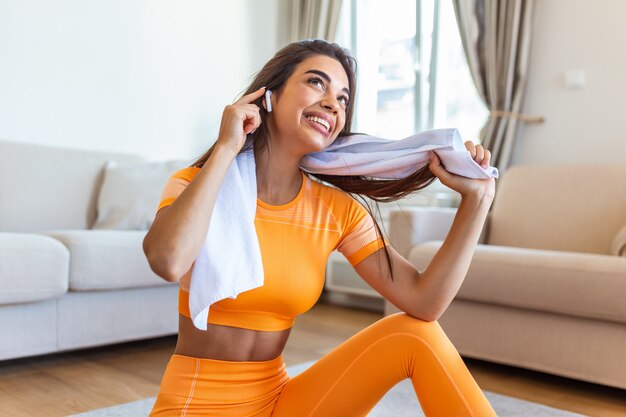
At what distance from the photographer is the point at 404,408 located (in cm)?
211

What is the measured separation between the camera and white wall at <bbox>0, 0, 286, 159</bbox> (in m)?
3.45

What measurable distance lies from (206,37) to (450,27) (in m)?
1.64

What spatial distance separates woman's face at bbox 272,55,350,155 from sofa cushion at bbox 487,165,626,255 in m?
2.03

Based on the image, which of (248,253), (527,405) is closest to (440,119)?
(527,405)

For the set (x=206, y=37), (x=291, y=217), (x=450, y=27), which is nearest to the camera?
(x=291, y=217)

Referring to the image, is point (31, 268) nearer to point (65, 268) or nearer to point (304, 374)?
point (65, 268)

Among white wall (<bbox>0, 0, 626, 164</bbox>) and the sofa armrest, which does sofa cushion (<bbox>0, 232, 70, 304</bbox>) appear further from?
the sofa armrest

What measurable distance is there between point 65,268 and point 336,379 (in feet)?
5.04

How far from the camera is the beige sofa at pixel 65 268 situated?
2320mm

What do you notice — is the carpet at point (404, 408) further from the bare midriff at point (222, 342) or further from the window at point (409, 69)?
the window at point (409, 69)

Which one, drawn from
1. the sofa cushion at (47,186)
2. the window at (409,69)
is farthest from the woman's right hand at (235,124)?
the window at (409,69)

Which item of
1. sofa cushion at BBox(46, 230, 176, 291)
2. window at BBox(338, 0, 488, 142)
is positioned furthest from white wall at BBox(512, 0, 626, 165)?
sofa cushion at BBox(46, 230, 176, 291)

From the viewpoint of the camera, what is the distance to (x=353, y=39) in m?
4.61

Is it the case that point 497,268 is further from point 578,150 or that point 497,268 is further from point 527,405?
point 578,150
